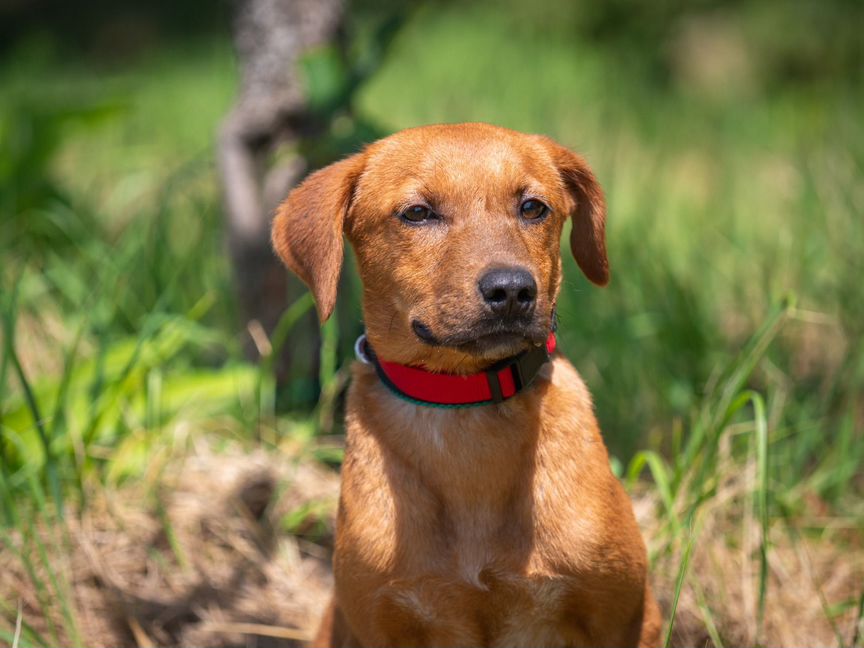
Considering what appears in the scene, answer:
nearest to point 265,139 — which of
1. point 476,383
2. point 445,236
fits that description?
point 445,236

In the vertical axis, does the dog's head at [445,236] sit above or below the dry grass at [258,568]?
above

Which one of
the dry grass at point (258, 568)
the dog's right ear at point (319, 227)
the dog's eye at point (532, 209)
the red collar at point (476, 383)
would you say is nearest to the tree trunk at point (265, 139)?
the dry grass at point (258, 568)

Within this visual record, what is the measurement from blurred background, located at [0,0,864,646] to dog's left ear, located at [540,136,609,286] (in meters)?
0.65

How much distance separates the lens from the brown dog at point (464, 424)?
7.82ft

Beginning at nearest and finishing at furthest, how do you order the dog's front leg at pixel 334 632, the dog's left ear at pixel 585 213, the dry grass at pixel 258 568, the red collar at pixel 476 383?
the red collar at pixel 476 383 < the dog's front leg at pixel 334 632 < the dog's left ear at pixel 585 213 < the dry grass at pixel 258 568

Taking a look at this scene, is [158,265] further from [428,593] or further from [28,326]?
[428,593]

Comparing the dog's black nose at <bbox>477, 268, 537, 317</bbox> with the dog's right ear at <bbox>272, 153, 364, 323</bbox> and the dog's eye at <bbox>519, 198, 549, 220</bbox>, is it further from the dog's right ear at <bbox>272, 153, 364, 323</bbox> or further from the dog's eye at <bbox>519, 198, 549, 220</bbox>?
the dog's right ear at <bbox>272, 153, 364, 323</bbox>

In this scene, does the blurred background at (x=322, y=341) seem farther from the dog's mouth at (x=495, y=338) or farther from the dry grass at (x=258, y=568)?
the dog's mouth at (x=495, y=338)

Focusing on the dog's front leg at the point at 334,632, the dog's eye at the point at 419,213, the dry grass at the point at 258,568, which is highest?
the dog's eye at the point at 419,213

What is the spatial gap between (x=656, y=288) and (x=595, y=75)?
4640 millimetres

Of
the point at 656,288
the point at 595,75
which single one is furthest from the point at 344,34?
the point at 595,75

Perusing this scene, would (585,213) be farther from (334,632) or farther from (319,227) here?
(334,632)

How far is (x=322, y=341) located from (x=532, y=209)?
75.3 inches

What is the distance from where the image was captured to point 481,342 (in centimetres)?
233
